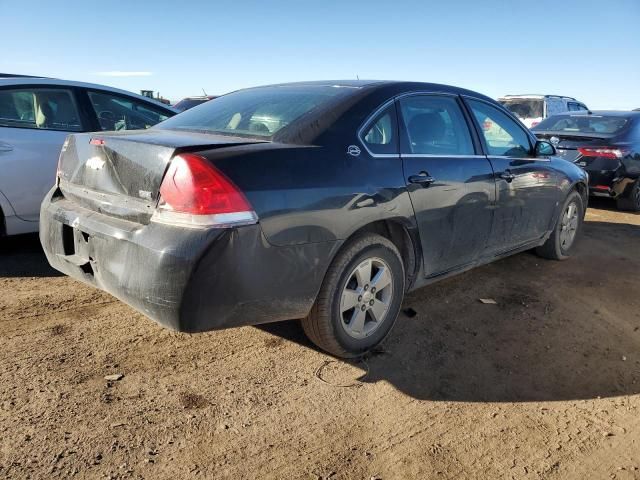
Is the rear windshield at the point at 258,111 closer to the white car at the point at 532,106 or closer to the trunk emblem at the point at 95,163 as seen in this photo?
the trunk emblem at the point at 95,163

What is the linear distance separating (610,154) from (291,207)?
700 cm

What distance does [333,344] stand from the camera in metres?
3.00

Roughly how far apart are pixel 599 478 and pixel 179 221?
2132 mm

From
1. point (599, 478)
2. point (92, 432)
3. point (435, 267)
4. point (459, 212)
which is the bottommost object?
point (599, 478)

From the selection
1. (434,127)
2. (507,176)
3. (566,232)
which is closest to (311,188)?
(434,127)

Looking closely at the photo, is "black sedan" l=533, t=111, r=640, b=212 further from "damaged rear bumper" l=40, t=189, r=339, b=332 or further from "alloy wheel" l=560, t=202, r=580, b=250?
"damaged rear bumper" l=40, t=189, r=339, b=332

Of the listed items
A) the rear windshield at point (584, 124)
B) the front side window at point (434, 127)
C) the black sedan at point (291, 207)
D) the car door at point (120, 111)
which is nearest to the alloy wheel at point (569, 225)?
the black sedan at point (291, 207)

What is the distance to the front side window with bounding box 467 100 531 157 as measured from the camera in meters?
4.09

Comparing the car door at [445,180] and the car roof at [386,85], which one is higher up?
the car roof at [386,85]

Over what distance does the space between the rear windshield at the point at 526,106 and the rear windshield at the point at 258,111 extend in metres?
12.5

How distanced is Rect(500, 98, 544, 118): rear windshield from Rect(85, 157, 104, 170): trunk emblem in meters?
13.6

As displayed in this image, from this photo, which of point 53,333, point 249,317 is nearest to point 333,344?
point 249,317

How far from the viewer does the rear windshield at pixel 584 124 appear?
834cm

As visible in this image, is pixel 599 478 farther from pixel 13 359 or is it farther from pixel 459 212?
pixel 13 359
